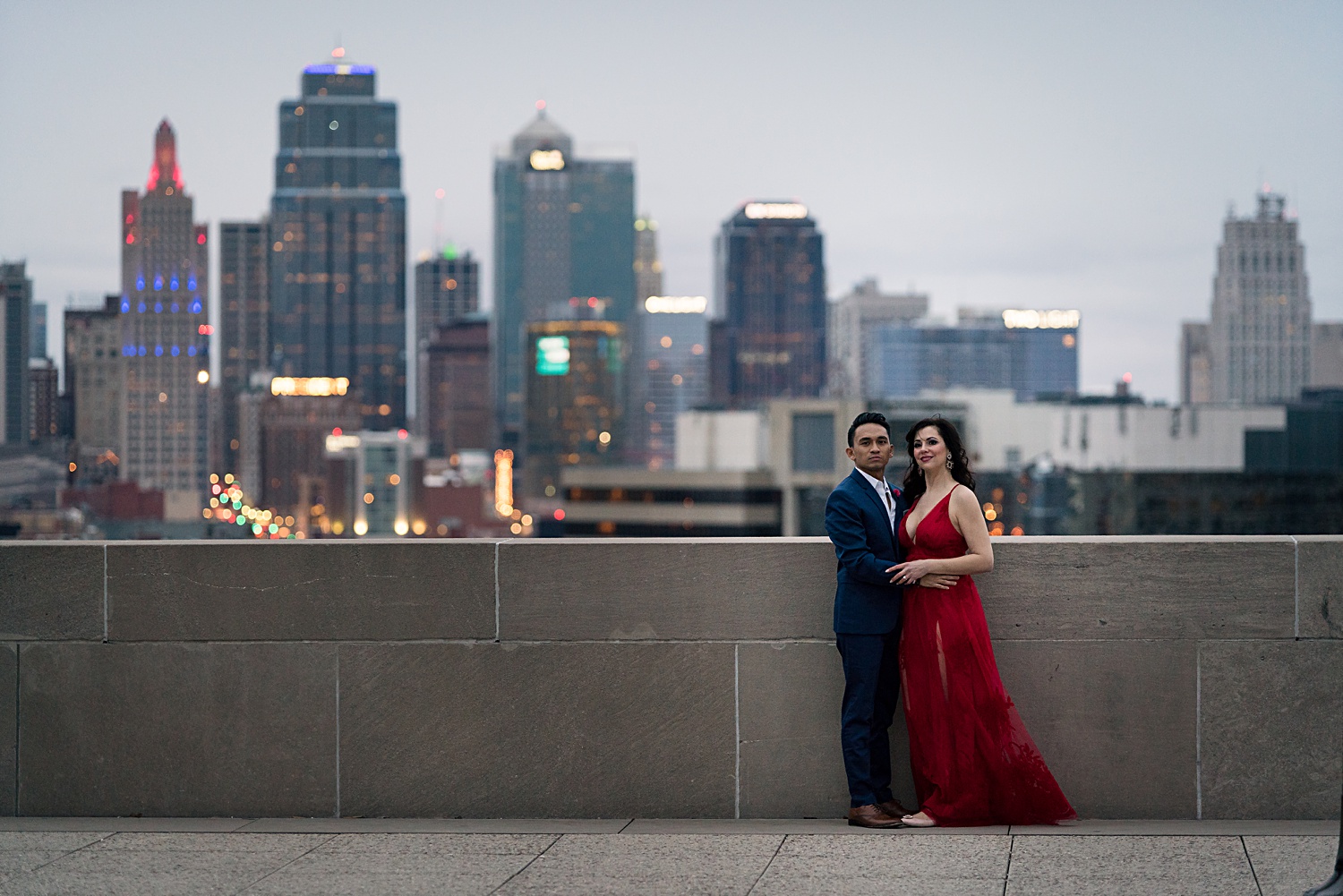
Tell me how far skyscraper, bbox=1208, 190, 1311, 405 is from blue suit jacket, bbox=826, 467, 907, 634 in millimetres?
191561

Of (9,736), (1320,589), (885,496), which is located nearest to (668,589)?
(885,496)

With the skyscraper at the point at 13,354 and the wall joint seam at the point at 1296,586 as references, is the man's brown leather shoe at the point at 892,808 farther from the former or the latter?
the skyscraper at the point at 13,354

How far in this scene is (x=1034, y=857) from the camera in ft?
18.9

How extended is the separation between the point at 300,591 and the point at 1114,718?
13.1 feet

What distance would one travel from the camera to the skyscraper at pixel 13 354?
50.1 meters

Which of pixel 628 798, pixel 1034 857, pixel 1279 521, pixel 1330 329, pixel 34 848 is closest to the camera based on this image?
pixel 1034 857

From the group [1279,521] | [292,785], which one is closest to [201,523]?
[1279,521]

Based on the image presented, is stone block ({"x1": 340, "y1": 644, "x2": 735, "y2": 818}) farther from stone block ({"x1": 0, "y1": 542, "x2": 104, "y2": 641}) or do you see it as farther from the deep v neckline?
stone block ({"x1": 0, "y1": 542, "x2": 104, "y2": 641})

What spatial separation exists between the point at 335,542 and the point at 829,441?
98145 millimetres

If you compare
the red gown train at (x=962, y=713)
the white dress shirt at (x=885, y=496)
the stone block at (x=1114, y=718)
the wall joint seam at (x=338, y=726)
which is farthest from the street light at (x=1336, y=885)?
the wall joint seam at (x=338, y=726)

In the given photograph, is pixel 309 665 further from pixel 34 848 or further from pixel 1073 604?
pixel 1073 604

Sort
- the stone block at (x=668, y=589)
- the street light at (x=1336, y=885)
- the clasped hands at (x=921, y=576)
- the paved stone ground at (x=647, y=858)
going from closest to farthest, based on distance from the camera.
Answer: the street light at (x=1336, y=885) < the paved stone ground at (x=647, y=858) < the clasped hands at (x=921, y=576) < the stone block at (x=668, y=589)

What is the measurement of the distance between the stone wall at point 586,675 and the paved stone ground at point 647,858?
7.5 inches

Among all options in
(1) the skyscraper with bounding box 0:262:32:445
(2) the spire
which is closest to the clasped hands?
(1) the skyscraper with bounding box 0:262:32:445
